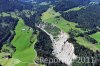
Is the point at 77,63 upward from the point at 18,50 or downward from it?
upward

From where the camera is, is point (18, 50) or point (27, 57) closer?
point (27, 57)

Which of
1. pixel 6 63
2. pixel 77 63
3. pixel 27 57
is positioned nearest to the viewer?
pixel 77 63

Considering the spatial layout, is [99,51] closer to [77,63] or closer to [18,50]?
[77,63]

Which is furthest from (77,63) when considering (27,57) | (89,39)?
(89,39)

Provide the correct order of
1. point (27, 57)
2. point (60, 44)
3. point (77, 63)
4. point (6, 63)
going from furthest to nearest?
point (60, 44) < point (27, 57) < point (6, 63) < point (77, 63)

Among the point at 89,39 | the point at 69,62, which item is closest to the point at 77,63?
the point at 69,62

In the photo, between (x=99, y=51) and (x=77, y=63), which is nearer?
(x=77, y=63)

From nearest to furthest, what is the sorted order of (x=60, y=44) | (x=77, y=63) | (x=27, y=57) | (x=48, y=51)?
1. (x=77, y=63)
2. (x=27, y=57)
3. (x=48, y=51)
4. (x=60, y=44)

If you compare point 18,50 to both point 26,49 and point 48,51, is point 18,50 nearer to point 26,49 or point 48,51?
point 26,49

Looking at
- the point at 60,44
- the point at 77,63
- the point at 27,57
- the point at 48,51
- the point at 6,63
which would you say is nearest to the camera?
the point at 77,63
